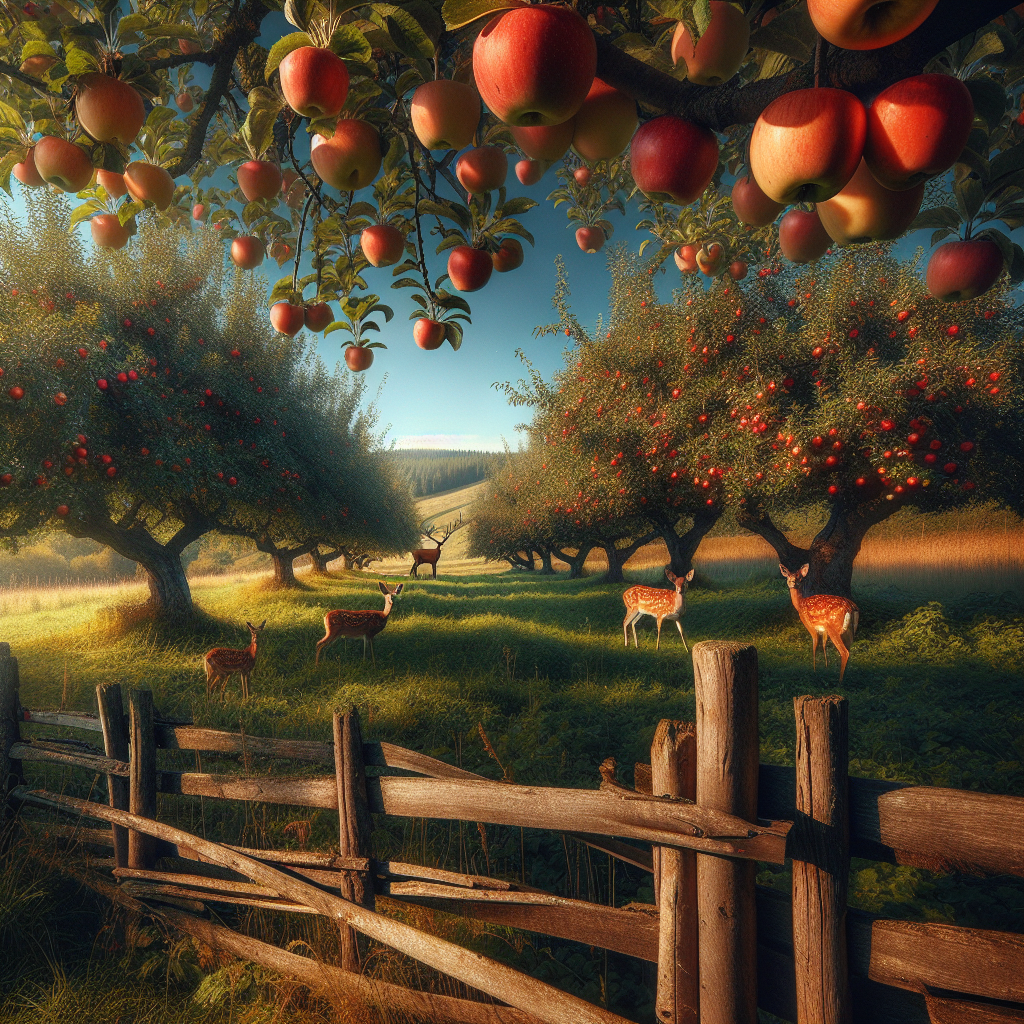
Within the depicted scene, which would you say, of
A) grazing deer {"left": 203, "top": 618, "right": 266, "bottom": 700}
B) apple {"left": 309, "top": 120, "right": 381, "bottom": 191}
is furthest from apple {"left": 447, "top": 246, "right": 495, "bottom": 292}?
grazing deer {"left": 203, "top": 618, "right": 266, "bottom": 700}

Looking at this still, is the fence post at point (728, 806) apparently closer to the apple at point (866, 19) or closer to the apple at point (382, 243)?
the apple at point (866, 19)

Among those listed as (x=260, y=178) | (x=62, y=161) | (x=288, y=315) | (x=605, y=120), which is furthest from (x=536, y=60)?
(x=62, y=161)

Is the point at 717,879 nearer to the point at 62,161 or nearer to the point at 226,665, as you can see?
the point at 62,161

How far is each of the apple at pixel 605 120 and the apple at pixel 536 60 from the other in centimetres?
24

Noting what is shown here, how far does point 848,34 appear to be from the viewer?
832 mm

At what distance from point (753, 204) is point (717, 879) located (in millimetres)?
2182

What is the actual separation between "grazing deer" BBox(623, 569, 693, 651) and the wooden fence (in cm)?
516

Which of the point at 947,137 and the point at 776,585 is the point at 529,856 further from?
the point at 776,585

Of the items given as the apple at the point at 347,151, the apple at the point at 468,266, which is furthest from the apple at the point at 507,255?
the apple at the point at 347,151

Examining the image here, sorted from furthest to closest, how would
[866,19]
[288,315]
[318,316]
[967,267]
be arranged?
[318,316]
[288,315]
[967,267]
[866,19]

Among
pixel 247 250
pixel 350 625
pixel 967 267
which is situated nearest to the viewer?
pixel 967 267

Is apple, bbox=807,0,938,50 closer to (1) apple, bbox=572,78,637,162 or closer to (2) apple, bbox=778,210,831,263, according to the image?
(1) apple, bbox=572,78,637,162

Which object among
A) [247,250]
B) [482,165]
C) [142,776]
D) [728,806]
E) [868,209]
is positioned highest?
[247,250]

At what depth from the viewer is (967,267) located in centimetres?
151
